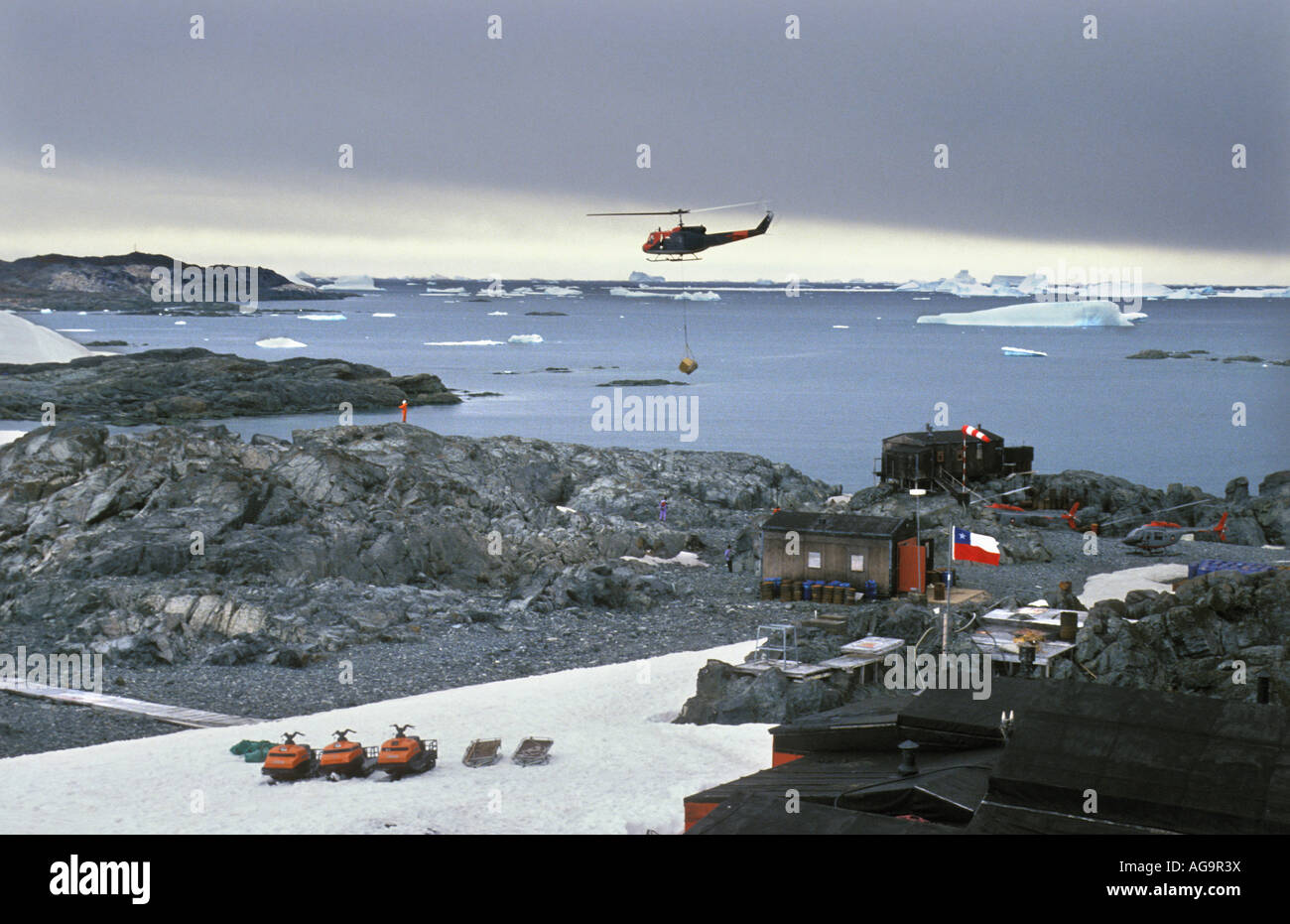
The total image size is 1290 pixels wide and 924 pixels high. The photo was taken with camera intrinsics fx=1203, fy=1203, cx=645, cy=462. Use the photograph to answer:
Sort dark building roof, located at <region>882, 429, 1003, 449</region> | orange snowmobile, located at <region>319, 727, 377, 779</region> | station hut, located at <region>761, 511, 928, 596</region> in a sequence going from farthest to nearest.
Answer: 1. dark building roof, located at <region>882, 429, 1003, 449</region>
2. station hut, located at <region>761, 511, 928, 596</region>
3. orange snowmobile, located at <region>319, 727, 377, 779</region>

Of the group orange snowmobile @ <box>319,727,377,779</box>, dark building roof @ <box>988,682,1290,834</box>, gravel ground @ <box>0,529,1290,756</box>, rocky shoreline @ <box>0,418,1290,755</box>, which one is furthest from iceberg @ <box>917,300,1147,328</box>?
dark building roof @ <box>988,682,1290,834</box>

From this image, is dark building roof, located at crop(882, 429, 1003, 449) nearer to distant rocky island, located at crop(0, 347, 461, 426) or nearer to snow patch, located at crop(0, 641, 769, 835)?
snow patch, located at crop(0, 641, 769, 835)

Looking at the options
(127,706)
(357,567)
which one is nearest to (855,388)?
(357,567)

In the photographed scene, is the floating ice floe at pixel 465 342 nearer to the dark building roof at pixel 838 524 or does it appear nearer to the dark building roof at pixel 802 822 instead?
the dark building roof at pixel 838 524

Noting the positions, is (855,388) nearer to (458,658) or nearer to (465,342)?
(465,342)

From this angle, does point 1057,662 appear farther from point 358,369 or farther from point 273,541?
point 358,369
